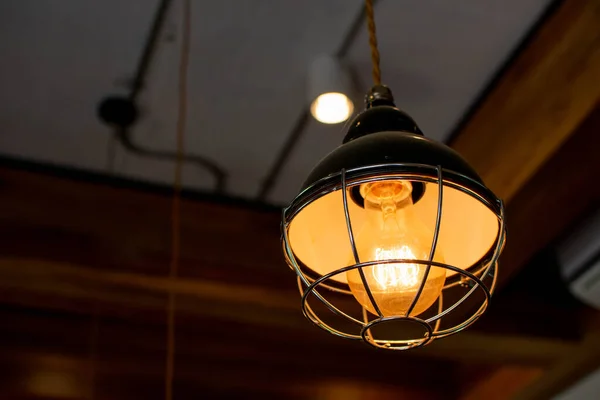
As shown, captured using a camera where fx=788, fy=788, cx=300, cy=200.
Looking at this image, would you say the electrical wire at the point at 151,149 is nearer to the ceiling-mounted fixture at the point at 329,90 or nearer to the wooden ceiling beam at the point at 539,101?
the ceiling-mounted fixture at the point at 329,90

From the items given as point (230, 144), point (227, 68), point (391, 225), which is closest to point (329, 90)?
point (227, 68)

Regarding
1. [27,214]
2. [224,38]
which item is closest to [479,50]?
[224,38]

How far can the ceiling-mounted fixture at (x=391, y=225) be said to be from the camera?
88 cm

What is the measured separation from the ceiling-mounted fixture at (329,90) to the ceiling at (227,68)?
5 cm

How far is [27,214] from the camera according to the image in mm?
2123

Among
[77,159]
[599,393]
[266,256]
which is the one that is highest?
[77,159]

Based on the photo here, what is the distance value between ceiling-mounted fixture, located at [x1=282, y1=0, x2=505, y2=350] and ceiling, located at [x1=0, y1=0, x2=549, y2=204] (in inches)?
33.2

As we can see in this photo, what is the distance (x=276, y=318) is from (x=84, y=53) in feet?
2.96

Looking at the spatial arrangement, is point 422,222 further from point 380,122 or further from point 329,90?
point 329,90

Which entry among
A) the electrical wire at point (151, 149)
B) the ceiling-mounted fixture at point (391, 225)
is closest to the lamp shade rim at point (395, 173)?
the ceiling-mounted fixture at point (391, 225)

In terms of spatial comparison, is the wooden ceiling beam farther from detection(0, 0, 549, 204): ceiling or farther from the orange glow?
the orange glow

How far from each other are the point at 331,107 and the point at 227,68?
282mm

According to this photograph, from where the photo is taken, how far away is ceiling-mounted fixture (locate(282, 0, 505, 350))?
88cm

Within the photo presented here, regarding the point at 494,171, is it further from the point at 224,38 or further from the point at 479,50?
the point at 224,38
